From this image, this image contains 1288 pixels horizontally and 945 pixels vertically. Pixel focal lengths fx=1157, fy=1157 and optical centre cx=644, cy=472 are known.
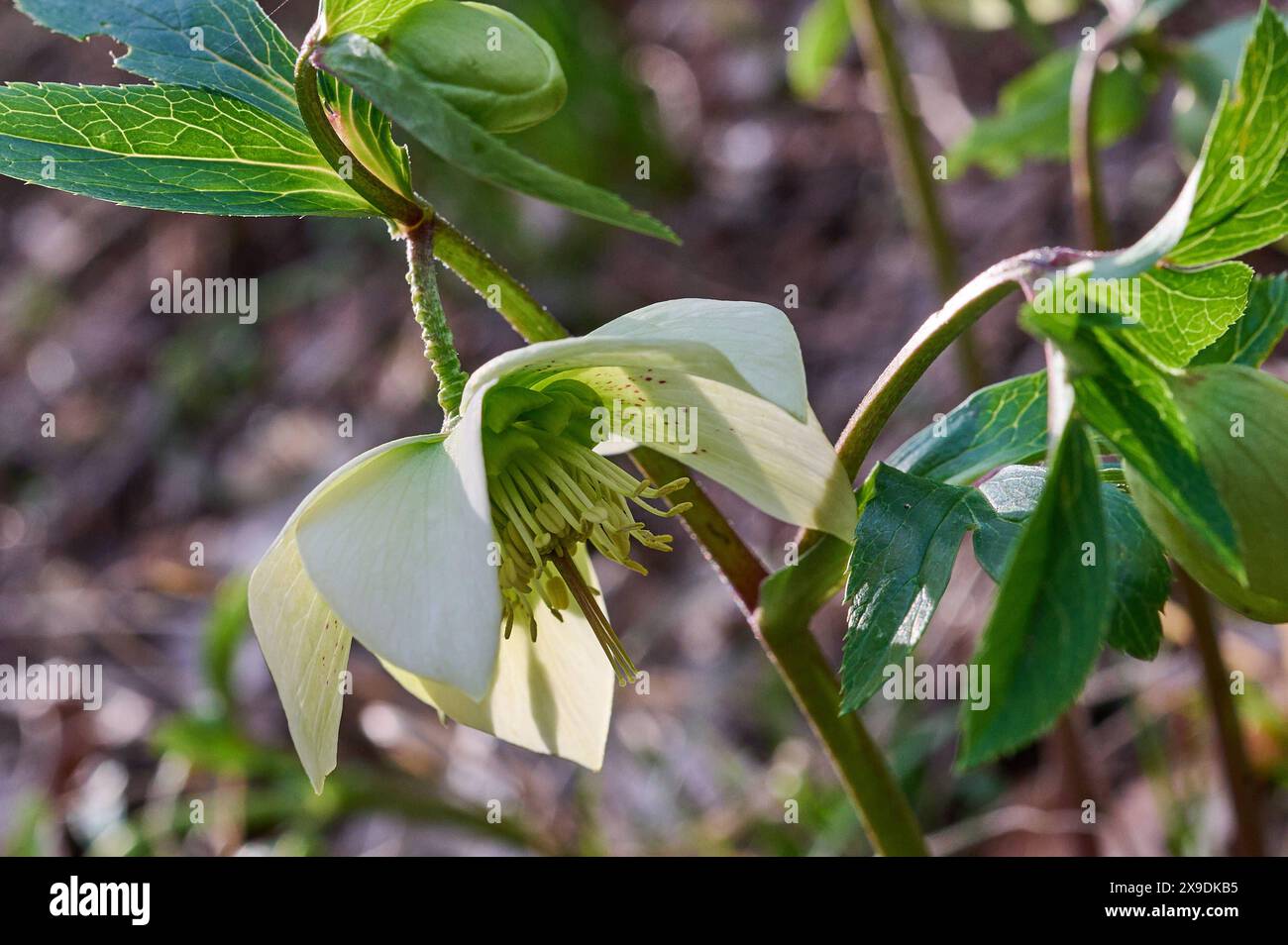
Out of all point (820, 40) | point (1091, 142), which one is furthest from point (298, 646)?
point (820, 40)

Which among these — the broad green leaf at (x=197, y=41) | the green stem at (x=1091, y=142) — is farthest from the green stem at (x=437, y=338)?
the green stem at (x=1091, y=142)

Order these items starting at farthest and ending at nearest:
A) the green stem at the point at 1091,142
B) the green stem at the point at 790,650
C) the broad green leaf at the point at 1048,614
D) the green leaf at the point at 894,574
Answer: the green stem at the point at 1091,142 → the green stem at the point at 790,650 → the green leaf at the point at 894,574 → the broad green leaf at the point at 1048,614

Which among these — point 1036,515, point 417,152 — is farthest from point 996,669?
point 417,152

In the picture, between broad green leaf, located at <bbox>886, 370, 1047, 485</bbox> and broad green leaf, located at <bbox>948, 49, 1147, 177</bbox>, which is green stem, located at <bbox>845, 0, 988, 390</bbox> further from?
broad green leaf, located at <bbox>886, 370, 1047, 485</bbox>

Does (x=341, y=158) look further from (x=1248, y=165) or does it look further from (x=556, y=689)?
(x=1248, y=165)

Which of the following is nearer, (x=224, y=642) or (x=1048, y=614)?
(x=1048, y=614)

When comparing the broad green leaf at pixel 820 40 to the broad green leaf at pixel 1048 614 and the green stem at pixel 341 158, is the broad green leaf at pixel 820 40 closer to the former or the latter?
the green stem at pixel 341 158
